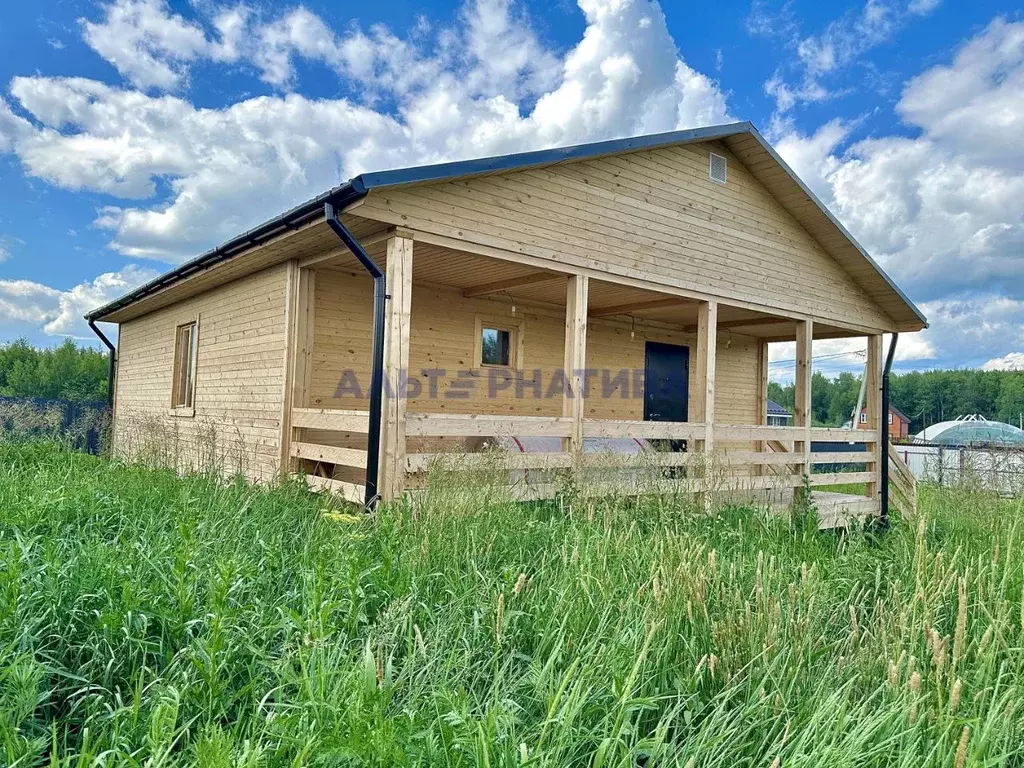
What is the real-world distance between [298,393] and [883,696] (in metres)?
6.47

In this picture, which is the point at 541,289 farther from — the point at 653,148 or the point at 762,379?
the point at 762,379

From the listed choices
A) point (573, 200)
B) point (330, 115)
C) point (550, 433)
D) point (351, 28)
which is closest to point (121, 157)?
point (330, 115)

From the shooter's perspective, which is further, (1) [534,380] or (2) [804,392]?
(1) [534,380]

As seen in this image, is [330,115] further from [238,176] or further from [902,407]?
[902,407]

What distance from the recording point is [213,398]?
29.9 ft

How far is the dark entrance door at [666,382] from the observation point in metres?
12.0

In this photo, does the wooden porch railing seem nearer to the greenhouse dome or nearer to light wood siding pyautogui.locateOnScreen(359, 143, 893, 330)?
light wood siding pyautogui.locateOnScreen(359, 143, 893, 330)

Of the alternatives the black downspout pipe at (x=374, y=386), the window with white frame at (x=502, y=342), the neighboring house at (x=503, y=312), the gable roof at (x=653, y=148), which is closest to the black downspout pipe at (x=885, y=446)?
the neighboring house at (x=503, y=312)

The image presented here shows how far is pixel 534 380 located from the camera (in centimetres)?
1014

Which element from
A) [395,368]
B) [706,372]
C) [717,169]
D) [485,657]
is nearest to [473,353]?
[706,372]

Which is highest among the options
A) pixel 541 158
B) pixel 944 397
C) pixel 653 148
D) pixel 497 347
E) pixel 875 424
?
pixel 653 148

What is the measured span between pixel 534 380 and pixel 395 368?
4.73 m

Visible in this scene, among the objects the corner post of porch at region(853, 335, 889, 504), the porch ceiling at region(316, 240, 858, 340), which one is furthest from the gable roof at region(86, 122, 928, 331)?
the corner post of porch at region(853, 335, 889, 504)

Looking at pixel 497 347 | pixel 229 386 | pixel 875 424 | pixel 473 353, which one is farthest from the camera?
pixel 875 424
